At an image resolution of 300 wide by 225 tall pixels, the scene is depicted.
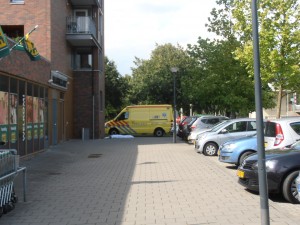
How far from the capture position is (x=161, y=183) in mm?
10617

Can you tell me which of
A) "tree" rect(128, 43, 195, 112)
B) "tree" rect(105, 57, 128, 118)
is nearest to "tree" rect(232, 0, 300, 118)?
"tree" rect(128, 43, 195, 112)

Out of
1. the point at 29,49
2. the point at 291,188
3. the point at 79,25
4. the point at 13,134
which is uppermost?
the point at 79,25

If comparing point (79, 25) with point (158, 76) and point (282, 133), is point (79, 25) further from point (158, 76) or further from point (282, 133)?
point (158, 76)

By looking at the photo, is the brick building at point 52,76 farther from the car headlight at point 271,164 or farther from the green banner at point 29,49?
the car headlight at point 271,164

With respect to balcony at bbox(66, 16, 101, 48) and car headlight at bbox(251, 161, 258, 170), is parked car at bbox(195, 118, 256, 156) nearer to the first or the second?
car headlight at bbox(251, 161, 258, 170)

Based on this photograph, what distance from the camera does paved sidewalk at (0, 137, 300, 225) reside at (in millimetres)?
7004

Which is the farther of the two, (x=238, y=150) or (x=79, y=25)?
(x=79, y=25)

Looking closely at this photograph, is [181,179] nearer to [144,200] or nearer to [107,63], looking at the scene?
[144,200]

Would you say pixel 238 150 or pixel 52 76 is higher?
pixel 52 76

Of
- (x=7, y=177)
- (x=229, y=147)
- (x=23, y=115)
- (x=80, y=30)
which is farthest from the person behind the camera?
(x=80, y=30)

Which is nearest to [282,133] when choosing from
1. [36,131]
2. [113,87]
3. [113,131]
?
[36,131]

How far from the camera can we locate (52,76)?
2120cm

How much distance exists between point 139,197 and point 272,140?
4.54m

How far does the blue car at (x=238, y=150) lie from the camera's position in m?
13.2
